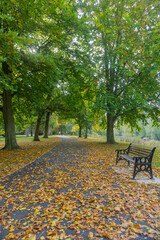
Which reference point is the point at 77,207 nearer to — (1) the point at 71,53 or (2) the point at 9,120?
(2) the point at 9,120

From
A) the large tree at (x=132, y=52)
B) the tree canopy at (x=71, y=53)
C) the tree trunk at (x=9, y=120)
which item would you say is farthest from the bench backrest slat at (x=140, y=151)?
the tree trunk at (x=9, y=120)

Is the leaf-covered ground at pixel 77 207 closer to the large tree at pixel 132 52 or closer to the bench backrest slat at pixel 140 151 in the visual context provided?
the bench backrest slat at pixel 140 151

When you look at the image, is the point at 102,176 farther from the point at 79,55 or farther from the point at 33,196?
the point at 79,55

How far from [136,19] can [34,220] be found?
17.0 meters

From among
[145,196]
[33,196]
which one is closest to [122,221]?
[145,196]

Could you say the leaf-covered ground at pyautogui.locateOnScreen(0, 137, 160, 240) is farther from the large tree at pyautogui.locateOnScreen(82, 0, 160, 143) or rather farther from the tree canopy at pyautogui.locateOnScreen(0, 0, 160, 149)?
the large tree at pyautogui.locateOnScreen(82, 0, 160, 143)

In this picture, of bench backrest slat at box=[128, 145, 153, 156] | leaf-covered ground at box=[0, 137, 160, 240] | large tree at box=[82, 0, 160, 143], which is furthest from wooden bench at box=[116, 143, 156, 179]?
large tree at box=[82, 0, 160, 143]

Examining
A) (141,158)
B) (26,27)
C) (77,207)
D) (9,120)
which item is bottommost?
(77,207)

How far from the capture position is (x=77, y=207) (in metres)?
3.44

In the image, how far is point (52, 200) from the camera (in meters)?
3.80

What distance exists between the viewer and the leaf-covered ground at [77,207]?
2.62 meters

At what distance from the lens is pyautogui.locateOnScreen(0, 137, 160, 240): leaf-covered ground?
262 centimetres

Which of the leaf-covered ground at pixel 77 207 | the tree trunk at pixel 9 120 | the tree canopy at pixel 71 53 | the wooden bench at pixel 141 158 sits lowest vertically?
the leaf-covered ground at pixel 77 207

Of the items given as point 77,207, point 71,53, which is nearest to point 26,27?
point 71,53
